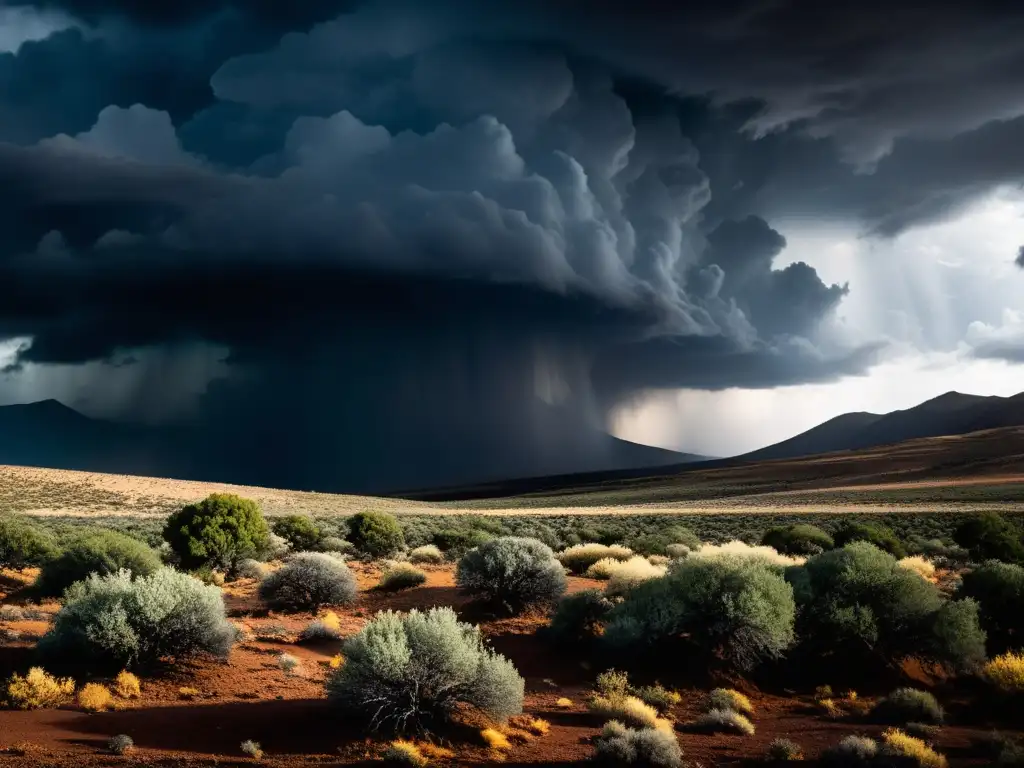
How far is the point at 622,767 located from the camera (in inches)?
438

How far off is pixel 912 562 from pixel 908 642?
38.4 ft

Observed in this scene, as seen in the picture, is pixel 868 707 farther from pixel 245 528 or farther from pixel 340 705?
pixel 245 528

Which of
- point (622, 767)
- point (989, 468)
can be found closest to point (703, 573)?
point (622, 767)

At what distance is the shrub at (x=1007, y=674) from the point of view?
1527 centimetres

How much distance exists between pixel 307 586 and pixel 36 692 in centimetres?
1014

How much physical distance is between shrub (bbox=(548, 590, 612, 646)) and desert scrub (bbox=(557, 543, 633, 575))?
35.5 feet

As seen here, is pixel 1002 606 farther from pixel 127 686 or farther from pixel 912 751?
pixel 127 686

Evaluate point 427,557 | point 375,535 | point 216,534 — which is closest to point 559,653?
point 216,534

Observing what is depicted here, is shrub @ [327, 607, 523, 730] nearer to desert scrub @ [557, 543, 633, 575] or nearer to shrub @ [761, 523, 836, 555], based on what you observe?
desert scrub @ [557, 543, 633, 575]

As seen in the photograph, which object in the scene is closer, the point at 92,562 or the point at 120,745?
the point at 120,745

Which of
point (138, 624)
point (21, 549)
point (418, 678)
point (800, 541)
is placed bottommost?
point (800, 541)

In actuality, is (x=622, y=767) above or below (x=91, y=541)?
below

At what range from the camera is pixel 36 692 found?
42.4ft

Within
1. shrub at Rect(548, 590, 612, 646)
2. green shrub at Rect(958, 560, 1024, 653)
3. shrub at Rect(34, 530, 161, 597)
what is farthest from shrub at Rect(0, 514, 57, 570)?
green shrub at Rect(958, 560, 1024, 653)
